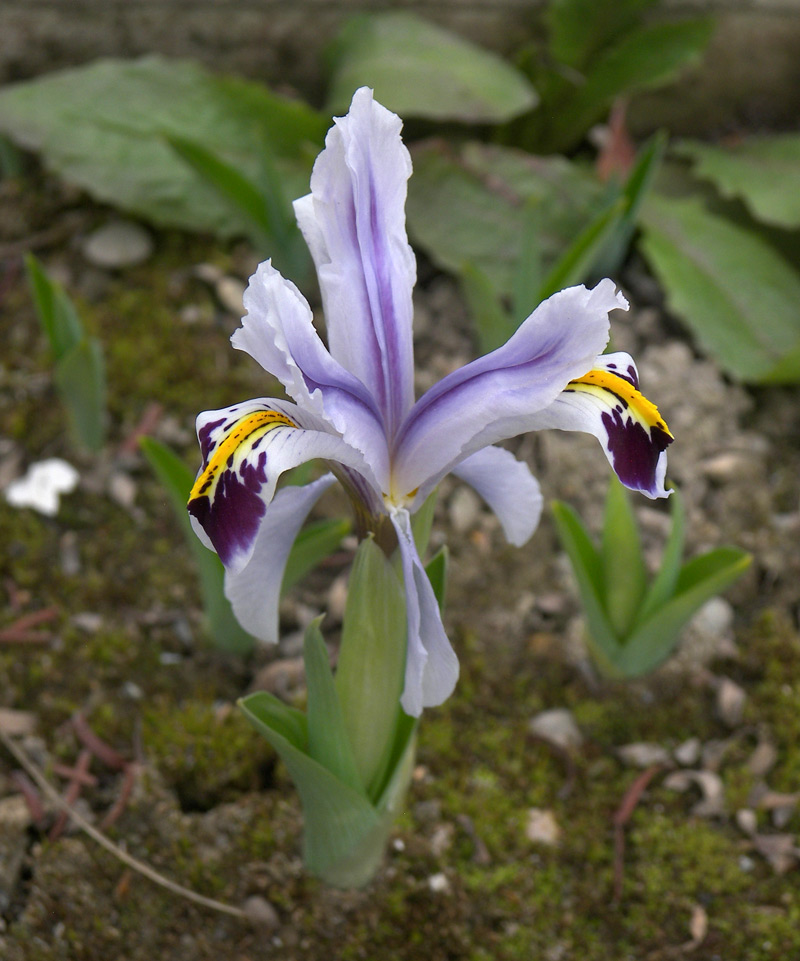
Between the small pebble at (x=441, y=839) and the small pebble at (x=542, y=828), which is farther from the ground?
the small pebble at (x=441, y=839)

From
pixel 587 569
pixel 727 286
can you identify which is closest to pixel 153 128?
pixel 727 286

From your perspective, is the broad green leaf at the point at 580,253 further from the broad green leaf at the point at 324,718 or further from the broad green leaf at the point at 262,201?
the broad green leaf at the point at 324,718

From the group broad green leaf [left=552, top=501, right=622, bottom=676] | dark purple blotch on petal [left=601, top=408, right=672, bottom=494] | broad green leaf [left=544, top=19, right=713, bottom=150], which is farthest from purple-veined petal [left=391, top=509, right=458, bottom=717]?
broad green leaf [left=544, top=19, right=713, bottom=150]

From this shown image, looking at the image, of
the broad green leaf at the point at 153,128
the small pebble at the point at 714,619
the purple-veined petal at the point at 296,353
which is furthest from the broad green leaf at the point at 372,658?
the broad green leaf at the point at 153,128

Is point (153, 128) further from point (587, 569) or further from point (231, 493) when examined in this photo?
point (231, 493)

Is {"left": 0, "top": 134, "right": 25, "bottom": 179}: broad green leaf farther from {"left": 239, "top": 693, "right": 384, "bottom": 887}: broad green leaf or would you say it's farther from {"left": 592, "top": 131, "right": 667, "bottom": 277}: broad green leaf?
{"left": 239, "top": 693, "right": 384, "bottom": 887}: broad green leaf

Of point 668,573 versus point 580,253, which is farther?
point 580,253
